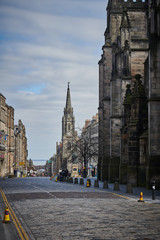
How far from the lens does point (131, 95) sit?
40.7m

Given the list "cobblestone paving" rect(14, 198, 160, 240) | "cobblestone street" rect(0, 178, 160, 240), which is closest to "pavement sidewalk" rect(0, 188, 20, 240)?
"cobblestone street" rect(0, 178, 160, 240)

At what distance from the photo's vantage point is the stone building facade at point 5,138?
8912 cm

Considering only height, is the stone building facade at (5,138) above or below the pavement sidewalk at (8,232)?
above

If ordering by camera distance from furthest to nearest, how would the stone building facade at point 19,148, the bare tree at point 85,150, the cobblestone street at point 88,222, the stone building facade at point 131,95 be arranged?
the stone building facade at point 19,148, the bare tree at point 85,150, the stone building facade at point 131,95, the cobblestone street at point 88,222

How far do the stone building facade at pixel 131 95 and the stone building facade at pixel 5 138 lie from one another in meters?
32.3

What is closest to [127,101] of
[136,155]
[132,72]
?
[132,72]

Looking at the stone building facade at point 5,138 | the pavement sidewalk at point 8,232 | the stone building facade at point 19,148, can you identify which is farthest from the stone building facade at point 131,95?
the stone building facade at point 19,148

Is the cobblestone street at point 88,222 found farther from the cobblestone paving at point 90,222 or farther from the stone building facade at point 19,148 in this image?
the stone building facade at point 19,148

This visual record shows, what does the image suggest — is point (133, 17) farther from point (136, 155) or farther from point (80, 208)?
point (80, 208)

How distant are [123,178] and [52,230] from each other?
30984 millimetres

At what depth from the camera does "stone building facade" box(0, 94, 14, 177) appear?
292 feet

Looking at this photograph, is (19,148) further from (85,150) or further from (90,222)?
(90,222)

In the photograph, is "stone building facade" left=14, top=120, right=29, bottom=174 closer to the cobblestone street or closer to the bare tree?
the bare tree

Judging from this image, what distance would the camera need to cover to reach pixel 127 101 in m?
44.4
